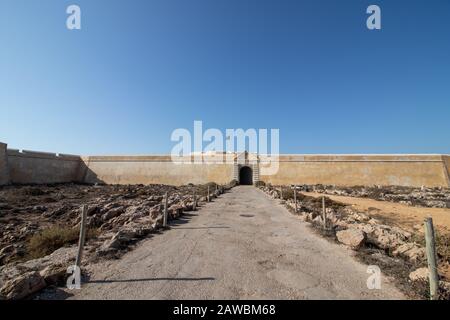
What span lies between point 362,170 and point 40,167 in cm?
5001

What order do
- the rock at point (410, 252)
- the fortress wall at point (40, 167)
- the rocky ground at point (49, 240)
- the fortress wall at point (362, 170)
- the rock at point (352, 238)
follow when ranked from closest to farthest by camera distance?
the rocky ground at point (49, 240) → the rock at point (410, 252) → the rock at point (352, 238) → the fortress wall at point (40, 167) → the fortress wall at point (362, 170)

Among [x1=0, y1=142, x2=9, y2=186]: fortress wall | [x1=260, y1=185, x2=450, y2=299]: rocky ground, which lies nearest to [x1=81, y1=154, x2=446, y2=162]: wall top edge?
[x1=0, y1=142, x2=9, y2=186]: fortress wall

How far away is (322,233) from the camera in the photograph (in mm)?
7086

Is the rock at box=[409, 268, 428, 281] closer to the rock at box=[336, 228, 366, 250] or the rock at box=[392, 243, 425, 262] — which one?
the rock at box=[392, 243, 425, 262]

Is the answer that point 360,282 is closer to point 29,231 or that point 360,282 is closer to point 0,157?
point 29,231

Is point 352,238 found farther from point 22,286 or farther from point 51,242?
point 51,242

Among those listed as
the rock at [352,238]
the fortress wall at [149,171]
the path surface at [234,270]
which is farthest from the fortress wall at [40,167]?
the rock at [352,238]

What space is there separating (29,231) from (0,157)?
92.9ft

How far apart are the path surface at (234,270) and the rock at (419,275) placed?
45 centimetres

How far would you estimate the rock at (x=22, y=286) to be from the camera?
3.23m

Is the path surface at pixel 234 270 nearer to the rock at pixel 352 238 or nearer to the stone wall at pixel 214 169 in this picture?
the rock at pixel 352 238

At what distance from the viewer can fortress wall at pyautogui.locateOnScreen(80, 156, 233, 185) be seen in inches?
1548

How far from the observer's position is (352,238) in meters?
5.80
